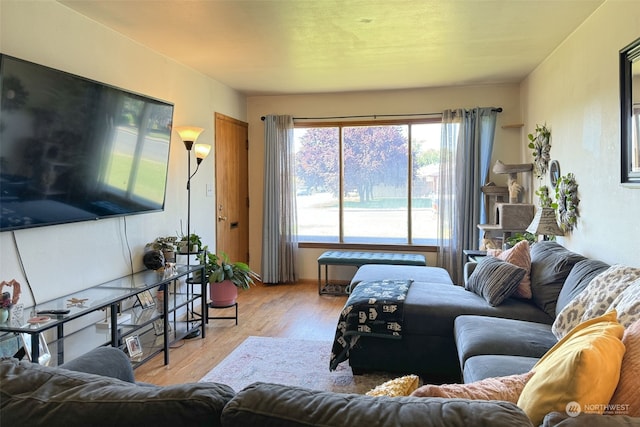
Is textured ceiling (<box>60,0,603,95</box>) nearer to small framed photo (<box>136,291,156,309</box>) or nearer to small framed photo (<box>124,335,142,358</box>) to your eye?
small framed photo (<box>136,291,156,309</box>)

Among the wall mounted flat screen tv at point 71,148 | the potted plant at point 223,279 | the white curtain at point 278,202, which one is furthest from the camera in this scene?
the white curtain at point 278,202

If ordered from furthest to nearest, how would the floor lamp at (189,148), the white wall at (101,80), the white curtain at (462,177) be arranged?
the white curtain at (462,177) < the floor lamp at (189,148) < the white wall at (101,80)

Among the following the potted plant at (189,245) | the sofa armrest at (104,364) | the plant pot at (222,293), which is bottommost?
the plant pot at (222,293)

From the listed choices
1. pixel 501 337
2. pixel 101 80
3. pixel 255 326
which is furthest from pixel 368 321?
pixel 101 80

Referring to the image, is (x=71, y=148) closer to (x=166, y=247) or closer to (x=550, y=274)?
(x=166, y=247)

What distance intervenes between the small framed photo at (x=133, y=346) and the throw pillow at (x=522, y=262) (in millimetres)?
2650

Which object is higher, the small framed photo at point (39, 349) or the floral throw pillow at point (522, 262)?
the floral throw pillow at point (522, 262)

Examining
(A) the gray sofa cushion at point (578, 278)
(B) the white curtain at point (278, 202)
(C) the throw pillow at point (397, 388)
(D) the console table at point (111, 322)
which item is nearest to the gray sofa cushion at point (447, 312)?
(A) the gray sofa cushion at point (578, 278)

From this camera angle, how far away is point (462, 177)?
16.9ft

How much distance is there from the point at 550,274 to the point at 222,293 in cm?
273

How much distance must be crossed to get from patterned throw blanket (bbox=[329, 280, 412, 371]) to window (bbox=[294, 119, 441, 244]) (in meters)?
2.66

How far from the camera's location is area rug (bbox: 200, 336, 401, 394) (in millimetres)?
2811

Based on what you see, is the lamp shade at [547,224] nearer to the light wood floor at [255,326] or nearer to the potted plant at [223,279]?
the light wood floor at [255,326]

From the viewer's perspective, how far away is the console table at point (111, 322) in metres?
2.21
